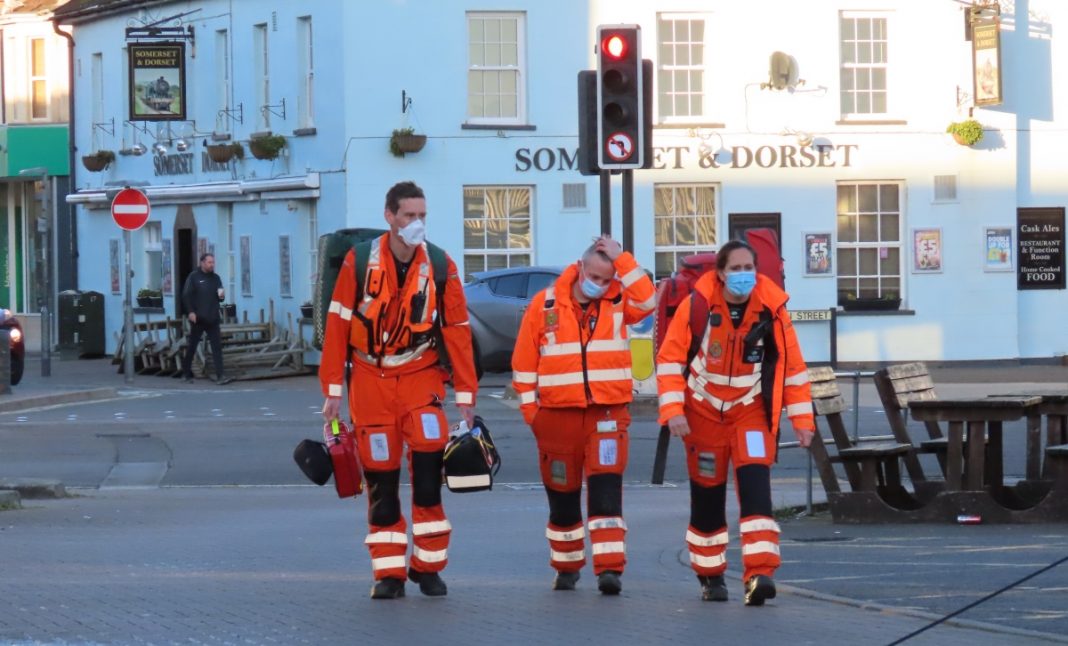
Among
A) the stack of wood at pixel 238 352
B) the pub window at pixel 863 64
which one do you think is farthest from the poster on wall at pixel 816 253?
the stack of wood at pixel 238 352

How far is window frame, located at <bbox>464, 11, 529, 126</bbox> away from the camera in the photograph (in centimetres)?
2886

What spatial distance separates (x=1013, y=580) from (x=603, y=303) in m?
2.38

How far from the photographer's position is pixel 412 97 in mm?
28625

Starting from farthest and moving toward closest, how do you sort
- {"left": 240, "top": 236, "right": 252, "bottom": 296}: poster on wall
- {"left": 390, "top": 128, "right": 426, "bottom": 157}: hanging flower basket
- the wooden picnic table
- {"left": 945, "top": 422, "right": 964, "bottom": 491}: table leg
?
{"left": 240, "top": 236, "right": 252, "bottom": 296}: poster on wall, {"left": 390, "top": 128, "right": 426, "bottom": 157}: hanging flower basket, {"left": 945, "top": 422, "right": 964, "bottom": 491}: table leg, the wooden picnic table

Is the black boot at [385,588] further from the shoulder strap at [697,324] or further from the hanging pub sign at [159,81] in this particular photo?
the hanging pub sign at [159,81]

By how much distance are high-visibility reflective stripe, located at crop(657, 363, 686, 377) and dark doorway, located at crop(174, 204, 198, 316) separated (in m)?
26.0

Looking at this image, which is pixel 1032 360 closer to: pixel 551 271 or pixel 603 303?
pixel 551 271

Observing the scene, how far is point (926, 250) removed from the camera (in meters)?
29.6

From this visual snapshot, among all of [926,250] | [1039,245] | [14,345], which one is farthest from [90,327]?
[1039,245]

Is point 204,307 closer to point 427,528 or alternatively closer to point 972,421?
point 972,421

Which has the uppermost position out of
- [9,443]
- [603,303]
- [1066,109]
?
[1066,109]

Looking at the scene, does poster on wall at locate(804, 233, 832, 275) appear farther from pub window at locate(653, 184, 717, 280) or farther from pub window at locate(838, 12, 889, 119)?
pub window at locate(838, 12, 889, 119)

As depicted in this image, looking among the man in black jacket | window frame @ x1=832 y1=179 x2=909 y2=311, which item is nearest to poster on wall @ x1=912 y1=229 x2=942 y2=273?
window frame @ x1=832 y1=179 x2=909 y2=311

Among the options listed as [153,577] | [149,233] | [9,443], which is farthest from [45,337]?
[153,577]
